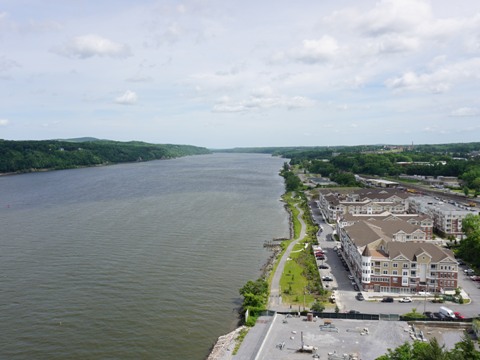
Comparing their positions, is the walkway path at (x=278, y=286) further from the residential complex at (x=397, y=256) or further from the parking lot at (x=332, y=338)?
the residential complex at (x=397, y=256)

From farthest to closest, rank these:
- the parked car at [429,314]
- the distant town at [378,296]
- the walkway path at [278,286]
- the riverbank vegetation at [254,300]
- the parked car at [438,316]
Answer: the walkway path at [278,286], the riverbank vegetation at [254,300], the parked car at [429,314], the parked car at [438,316], the distant town at [378,296]

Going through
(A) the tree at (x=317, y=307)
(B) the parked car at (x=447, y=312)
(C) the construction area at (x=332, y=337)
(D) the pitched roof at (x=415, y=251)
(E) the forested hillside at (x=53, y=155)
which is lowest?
(C) the construction area at (x=332, y=337)

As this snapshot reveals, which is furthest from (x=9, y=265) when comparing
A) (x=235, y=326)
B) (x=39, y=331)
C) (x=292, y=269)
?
(x=292, y=269)

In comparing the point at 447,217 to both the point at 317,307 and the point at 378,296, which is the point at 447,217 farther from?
the point at 317,307

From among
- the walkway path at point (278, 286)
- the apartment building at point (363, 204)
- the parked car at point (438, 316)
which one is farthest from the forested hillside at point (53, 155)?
the parked car at point (438, 316)

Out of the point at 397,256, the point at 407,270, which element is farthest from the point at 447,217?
the point at 397,256

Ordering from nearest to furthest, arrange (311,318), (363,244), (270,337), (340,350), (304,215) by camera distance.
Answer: (340,350) → (270,337) → (311,318) → (363,244) → (304,215)

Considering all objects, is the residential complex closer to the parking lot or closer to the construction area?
the construction area

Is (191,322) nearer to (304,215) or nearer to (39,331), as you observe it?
(39,331)
